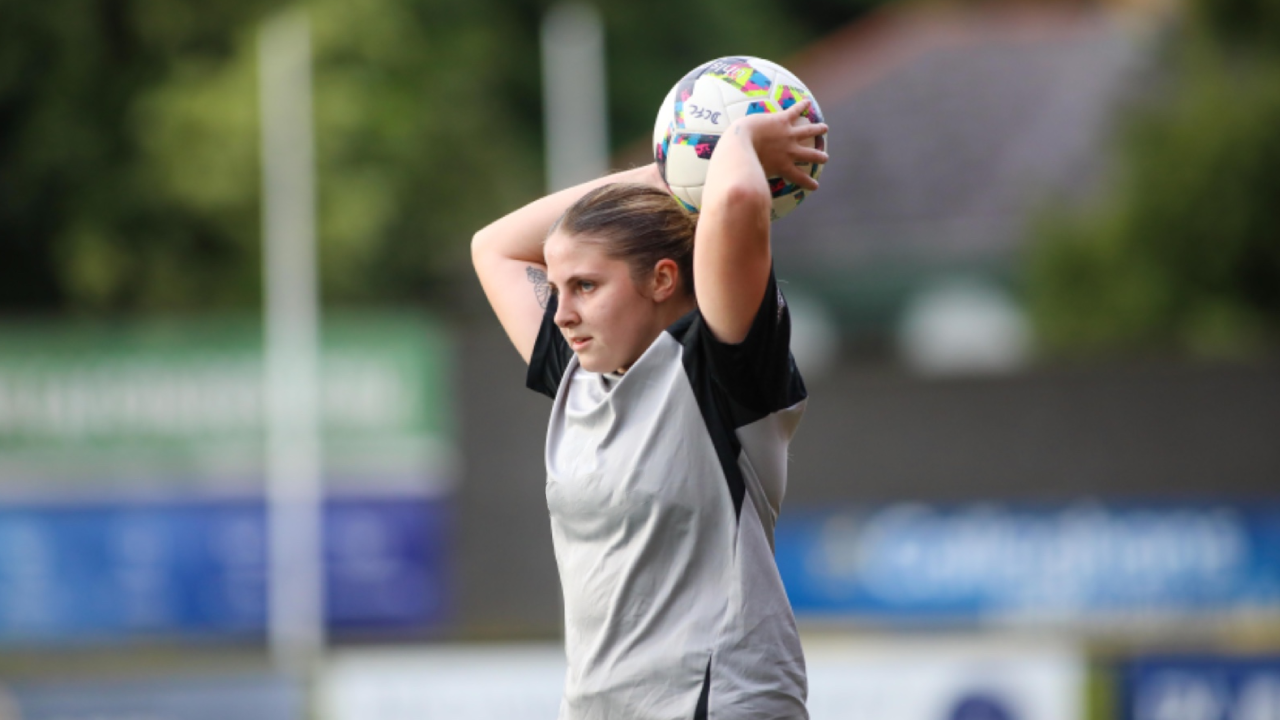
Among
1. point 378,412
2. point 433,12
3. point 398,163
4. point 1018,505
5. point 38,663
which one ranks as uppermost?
point 433,12

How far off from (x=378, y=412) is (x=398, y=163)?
8721 mm

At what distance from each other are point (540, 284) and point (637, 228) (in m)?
0.46

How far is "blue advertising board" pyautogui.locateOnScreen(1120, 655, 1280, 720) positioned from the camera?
669 cm

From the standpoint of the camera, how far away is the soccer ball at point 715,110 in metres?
2.49

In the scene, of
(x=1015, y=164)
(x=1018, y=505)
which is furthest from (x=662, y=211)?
(x=1015, y=164)

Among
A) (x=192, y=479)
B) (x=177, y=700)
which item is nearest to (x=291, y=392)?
(x=192, y=479)

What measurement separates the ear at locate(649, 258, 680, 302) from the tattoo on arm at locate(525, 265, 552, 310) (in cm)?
40

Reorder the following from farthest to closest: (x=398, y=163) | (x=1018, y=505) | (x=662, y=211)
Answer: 1. (x=398, y=163)
2. (x=1018, y=505)
3. (x=662, y=211)

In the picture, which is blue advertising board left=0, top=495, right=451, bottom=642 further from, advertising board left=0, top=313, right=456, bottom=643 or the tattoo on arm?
the tattoo on arm

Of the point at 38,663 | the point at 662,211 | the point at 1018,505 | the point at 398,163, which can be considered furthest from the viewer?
the point at 398,163

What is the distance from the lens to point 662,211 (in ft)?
7.84

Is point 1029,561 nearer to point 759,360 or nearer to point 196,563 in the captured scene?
point 196,563

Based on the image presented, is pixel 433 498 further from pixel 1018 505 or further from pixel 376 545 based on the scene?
pixel 1018 505

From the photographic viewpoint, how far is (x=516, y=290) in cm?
278
